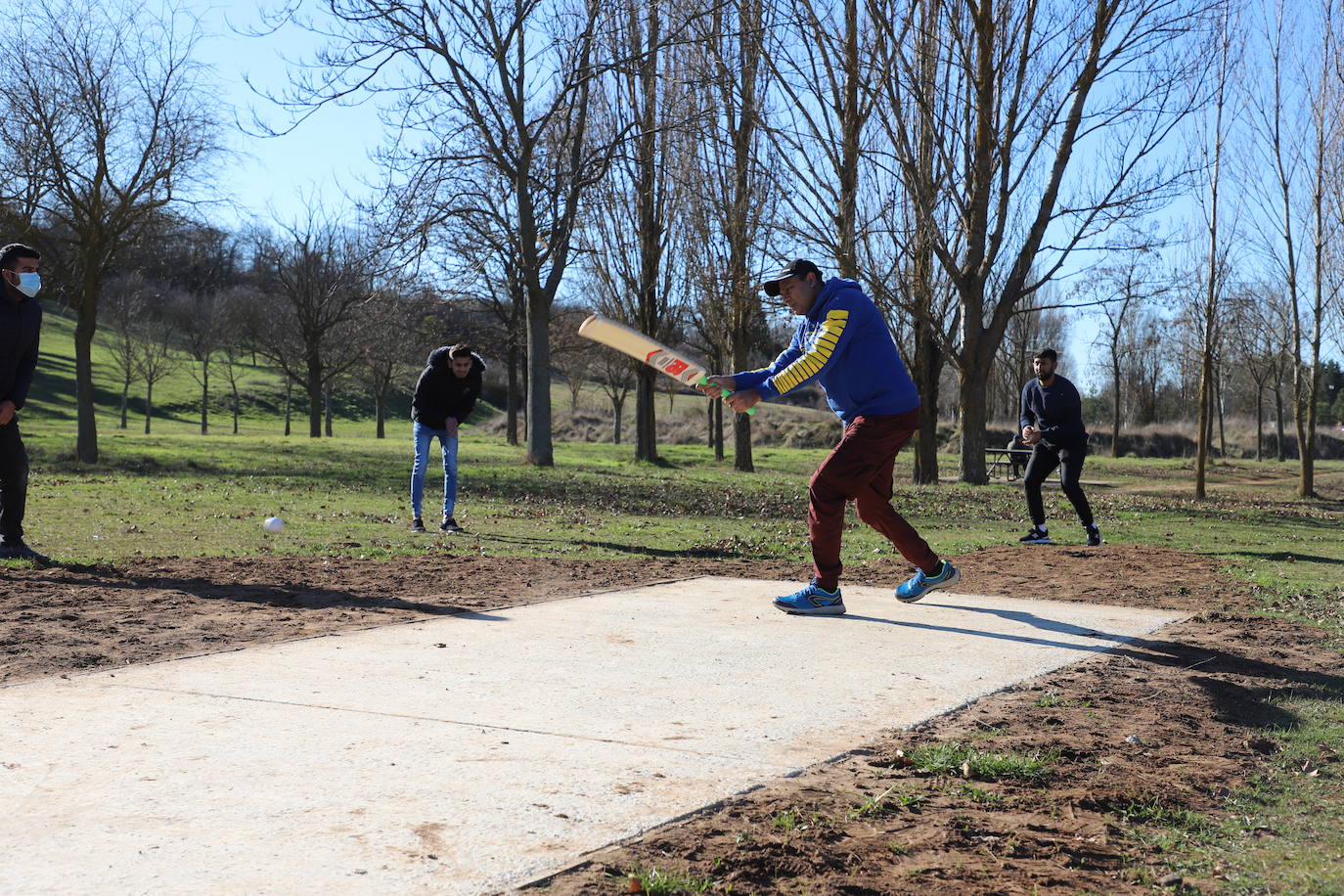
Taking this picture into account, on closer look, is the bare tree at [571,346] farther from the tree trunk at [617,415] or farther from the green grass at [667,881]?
the green grass at [667,881]

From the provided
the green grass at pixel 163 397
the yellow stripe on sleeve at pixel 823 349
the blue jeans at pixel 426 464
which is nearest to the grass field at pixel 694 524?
the blue jeans at pixel 426 464

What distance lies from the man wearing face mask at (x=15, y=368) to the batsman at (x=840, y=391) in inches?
209

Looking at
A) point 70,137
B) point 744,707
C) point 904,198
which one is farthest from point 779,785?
point 70,137

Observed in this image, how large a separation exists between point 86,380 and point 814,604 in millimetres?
21882

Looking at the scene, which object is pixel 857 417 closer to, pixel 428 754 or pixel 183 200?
pixel 428 754

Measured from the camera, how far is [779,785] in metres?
3.81

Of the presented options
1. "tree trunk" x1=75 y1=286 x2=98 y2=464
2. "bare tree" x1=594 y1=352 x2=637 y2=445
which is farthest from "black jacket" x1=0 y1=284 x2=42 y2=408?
"bare tree" x1=594 y1=352 x2=637 y2=445

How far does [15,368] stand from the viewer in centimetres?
876

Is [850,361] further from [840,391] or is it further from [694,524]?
[694,524]

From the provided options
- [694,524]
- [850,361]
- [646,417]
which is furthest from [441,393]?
[646,417]

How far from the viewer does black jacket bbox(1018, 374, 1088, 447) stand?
40.6ft

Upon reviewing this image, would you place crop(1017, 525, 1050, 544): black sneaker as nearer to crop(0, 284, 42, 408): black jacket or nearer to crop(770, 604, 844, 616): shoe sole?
crop(770, 604, 844, 616): shoe sole

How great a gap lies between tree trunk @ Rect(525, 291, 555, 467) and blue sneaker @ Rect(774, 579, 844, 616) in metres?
19.2

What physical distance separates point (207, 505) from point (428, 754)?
12277 mm
